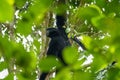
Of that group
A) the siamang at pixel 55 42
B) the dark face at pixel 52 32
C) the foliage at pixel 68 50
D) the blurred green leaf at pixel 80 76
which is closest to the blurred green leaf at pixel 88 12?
the foliage at pixel 68 50

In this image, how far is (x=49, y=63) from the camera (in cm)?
54

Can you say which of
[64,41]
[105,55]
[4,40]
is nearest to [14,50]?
[4,40]

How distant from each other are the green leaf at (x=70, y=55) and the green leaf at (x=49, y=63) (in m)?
0.03

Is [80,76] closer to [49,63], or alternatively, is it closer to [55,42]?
[49,63]

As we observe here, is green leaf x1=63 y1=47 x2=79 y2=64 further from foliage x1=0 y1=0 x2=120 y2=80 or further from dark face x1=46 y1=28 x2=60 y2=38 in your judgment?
dark face x1=46 y1=28 x2=60 y2=38

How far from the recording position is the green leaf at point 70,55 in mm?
520

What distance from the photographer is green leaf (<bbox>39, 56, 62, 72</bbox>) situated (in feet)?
1.75

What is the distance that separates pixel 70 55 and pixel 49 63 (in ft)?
0.15

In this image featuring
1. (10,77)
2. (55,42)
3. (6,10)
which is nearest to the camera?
(6,10)

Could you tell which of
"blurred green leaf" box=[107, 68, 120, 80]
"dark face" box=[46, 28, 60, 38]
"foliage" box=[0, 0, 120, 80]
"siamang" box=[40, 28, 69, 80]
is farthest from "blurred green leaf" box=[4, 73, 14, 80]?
"dark face" box=[46, 28, 60, 38]

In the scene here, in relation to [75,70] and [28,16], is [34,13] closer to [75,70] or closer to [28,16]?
[28,16]

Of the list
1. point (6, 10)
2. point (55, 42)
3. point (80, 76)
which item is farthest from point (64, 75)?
point (55, 42)

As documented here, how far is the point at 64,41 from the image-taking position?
2377mm

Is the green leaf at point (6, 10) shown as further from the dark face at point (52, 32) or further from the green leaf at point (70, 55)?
the dark face at point (52, 32)
